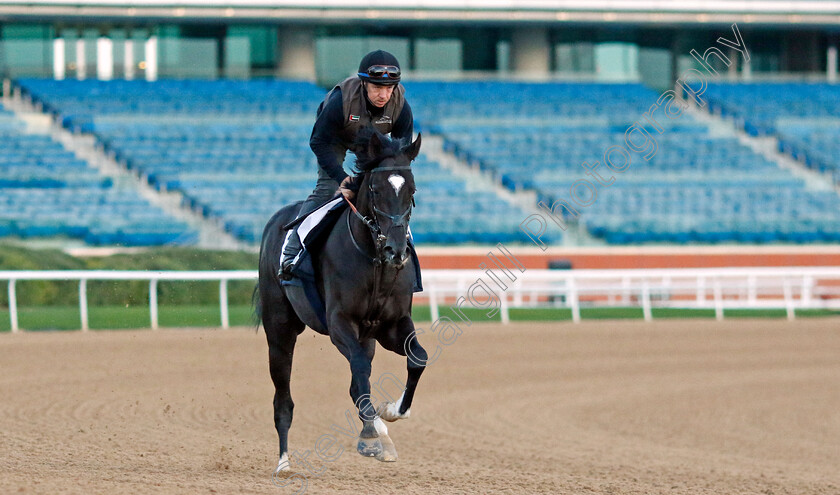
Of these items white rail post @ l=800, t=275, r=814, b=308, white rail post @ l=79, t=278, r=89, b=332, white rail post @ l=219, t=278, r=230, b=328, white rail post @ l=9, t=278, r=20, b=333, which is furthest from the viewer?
white rail post @ l=800, t=275, r=814, b=308

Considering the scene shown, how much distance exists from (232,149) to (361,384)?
22.2 meters

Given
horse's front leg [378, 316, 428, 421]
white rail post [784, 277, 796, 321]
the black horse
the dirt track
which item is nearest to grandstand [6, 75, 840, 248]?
white rail post [784, 277, 796, 321]

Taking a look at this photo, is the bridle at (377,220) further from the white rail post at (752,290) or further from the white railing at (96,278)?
the white rail post at (752,290)

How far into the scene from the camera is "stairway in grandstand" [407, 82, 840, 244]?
2577 centimetres

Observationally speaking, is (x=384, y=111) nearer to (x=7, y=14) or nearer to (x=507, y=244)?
(x=507, y=244)

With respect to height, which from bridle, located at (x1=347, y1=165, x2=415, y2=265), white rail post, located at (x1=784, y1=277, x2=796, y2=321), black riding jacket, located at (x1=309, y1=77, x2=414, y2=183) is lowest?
white rail post, located at (x1=784, y1=277, x2=796, y2=321)

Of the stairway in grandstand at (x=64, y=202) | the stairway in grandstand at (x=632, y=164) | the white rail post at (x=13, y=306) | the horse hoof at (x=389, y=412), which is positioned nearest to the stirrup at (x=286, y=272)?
the horse hoof at (x=389, y=412)

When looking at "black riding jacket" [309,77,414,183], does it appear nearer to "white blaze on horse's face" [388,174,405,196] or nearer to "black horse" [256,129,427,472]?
"black horse" [256,129,427,472]

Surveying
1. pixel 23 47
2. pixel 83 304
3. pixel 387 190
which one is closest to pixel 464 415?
pixel 387 190

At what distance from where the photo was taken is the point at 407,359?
251 inches

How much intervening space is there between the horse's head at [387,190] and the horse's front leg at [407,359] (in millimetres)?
521

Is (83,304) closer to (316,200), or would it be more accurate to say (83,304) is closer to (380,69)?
(316,200)

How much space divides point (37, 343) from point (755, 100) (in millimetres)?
25066

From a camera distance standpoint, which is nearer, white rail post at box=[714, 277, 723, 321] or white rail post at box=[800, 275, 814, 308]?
white rail post at box=[714, 277, 723, 321]
